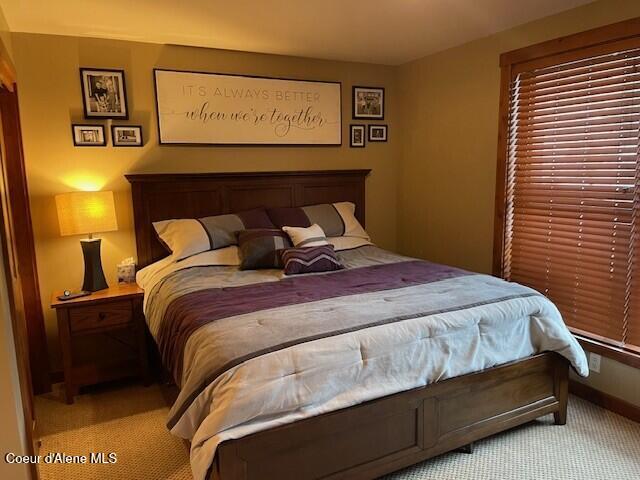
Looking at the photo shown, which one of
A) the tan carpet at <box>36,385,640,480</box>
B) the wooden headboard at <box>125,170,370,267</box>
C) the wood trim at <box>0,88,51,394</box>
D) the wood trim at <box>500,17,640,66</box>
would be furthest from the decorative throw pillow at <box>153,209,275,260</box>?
the wood trim at <box>500,17,640,66</box>

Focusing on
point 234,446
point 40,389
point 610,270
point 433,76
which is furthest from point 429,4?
point 40,389

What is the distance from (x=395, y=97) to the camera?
166 inches

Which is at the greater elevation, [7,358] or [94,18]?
[94,18]

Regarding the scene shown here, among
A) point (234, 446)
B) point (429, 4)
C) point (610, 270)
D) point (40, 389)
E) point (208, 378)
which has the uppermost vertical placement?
point (429, 4)

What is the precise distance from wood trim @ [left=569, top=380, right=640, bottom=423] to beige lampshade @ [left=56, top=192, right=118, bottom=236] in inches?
124

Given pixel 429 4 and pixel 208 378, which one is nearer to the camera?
pixel 208 378

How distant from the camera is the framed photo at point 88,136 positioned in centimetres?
309

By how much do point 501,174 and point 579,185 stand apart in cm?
56

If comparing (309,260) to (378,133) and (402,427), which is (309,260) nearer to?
(402,427)

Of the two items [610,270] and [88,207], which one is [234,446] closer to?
[88,207]

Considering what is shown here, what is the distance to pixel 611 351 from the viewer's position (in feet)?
8.63

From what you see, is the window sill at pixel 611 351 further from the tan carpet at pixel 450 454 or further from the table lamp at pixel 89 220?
the table lamp at pixel 89 220

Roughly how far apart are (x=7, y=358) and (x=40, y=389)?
188 centimetres

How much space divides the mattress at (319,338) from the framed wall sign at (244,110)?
1.24 meters
